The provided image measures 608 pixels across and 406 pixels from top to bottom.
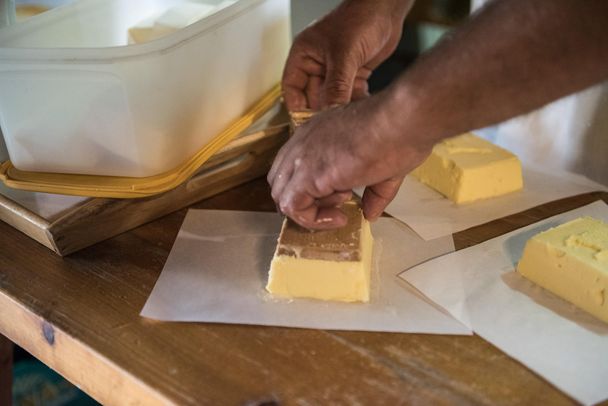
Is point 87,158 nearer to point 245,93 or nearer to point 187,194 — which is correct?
point 187,194

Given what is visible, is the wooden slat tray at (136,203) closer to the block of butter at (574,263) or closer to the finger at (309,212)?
the finger at (309,212)

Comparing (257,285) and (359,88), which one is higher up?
(359,88)

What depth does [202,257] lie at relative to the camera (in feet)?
3.44

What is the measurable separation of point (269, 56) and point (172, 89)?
0.34 meters

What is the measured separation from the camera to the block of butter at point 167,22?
122 cm

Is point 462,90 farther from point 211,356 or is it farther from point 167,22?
point 167,22

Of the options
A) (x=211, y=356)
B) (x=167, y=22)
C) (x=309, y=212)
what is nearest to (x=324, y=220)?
(x=309, y=212)

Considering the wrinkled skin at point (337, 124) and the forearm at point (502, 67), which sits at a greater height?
the forearm at point (502, 67)

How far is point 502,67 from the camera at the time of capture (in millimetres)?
712

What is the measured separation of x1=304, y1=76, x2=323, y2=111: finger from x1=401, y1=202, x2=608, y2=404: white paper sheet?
41 centimetres

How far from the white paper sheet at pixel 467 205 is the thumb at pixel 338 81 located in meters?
0.22

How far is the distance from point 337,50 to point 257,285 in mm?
486

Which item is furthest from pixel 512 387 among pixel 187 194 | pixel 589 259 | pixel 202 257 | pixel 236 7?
pixel 236 7

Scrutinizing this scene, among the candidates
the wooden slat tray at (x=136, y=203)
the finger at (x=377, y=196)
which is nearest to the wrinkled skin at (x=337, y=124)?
the finger at (x=377, y=196)
